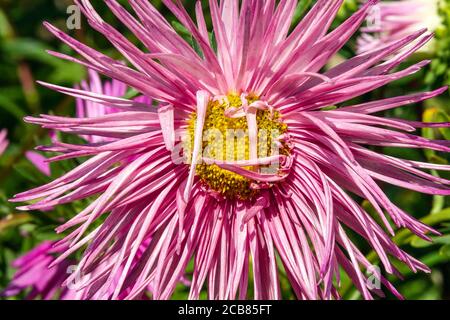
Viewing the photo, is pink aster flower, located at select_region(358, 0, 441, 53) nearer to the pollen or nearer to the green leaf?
the pollen

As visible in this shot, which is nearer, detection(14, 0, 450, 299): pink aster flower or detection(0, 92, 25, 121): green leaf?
detection(14, 0, 450, 299): pink aster flower

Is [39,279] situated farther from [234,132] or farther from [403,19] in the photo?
[403,19]

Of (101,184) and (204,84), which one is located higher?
(204,84)

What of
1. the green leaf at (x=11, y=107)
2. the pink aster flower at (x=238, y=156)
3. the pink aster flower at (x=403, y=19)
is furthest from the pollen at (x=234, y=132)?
the green leaf at (x=11, y=107)

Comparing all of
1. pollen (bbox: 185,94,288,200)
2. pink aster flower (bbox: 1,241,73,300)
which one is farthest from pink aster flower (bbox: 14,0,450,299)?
pink aster flower (bbox: 1,241,73,300)
